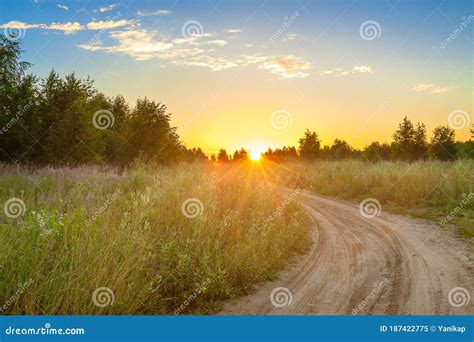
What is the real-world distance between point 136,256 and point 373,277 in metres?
3.86

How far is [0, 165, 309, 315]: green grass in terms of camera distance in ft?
13.3

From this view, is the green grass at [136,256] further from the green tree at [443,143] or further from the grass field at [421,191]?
the green tree at [443,143]

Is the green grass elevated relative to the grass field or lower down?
lower down

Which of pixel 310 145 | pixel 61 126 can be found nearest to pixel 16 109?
pixel 61 126

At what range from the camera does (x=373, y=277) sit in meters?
6.08

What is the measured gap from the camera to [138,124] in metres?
25.8

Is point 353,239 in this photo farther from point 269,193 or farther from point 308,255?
point 269,193

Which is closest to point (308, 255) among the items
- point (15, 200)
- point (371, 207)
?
point (15, 200)

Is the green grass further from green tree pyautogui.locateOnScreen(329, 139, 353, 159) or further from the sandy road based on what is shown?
green tree pyautogui.locateOnScreen(329, 139, 353, 159)

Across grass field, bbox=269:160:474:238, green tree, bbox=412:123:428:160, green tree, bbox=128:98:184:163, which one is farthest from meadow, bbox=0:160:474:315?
green tree, bbox=412:123:428:160

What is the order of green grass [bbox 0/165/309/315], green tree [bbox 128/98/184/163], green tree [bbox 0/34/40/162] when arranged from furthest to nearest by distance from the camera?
green tree [bbox 128/98/184/163] → green tree [bbox 0/34/40/162] → green grass [bbox 0/165/309/315]

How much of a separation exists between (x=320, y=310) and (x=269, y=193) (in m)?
5.51

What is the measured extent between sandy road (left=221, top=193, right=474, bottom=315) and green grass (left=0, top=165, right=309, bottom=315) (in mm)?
467

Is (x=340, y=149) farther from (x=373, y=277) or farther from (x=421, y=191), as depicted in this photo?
(x=373, y=277)
